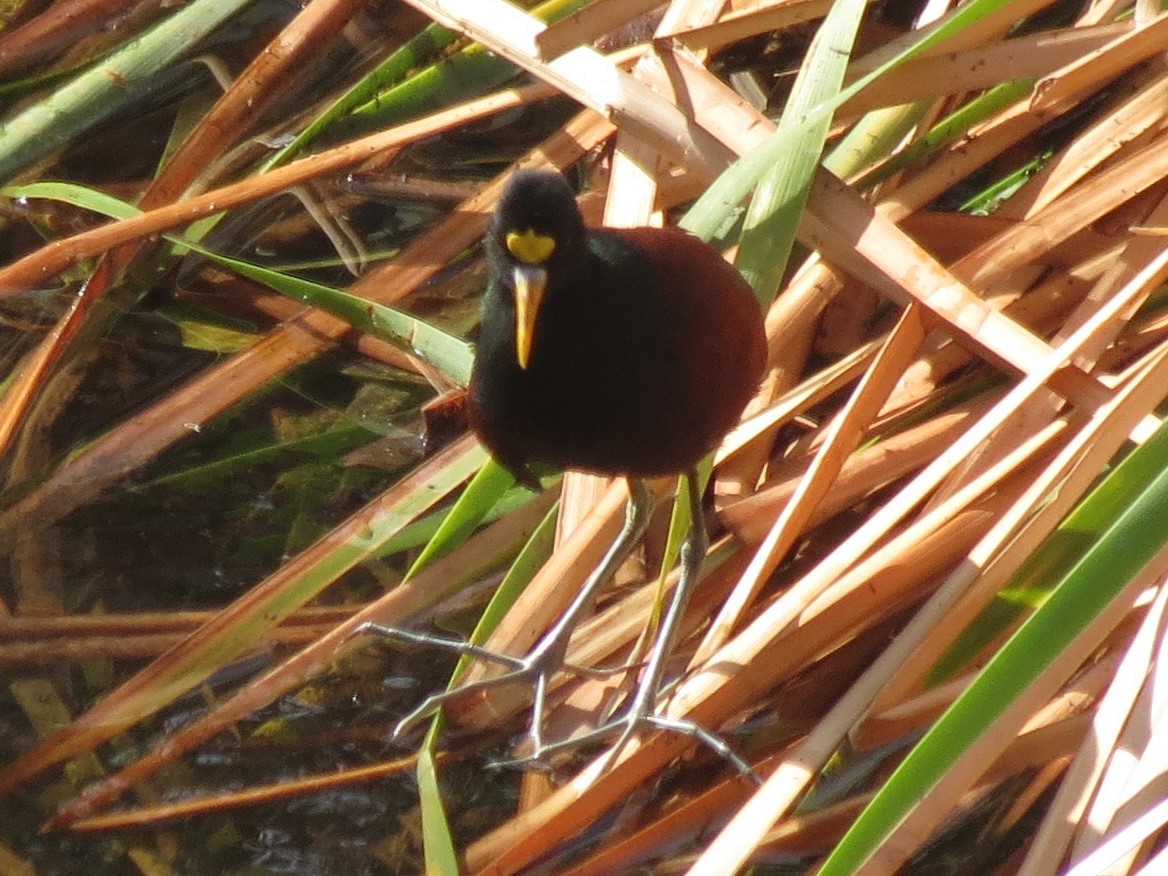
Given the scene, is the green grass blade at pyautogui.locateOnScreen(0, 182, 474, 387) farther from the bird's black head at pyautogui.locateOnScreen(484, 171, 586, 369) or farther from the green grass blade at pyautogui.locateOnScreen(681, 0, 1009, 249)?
the bird's black head at pyautogui.locateOnScreen(484, 171, 586, 369)

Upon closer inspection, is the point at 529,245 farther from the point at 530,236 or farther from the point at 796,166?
the point at 796,166

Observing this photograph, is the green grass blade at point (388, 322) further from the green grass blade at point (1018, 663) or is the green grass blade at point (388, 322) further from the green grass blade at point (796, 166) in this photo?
the green grass blade at point (1018, 663)

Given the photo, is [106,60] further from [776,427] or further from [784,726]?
[784,726]

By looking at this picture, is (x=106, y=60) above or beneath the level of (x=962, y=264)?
above

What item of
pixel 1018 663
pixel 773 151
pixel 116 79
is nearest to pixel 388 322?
pixel 773 151

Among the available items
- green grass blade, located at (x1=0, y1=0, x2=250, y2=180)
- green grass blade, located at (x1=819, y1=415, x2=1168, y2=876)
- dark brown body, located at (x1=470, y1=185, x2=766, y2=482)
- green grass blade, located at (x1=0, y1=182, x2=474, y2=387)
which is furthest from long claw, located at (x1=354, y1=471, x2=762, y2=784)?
green grass blade, located at (x1=0, y1=0, x2=250, y2=180)

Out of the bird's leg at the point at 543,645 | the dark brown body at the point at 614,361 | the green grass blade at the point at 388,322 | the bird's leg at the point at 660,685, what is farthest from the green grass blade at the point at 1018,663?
the green grass blade at the point at 388,322

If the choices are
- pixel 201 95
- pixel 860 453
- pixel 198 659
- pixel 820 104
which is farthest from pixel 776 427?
pixel 201 95
